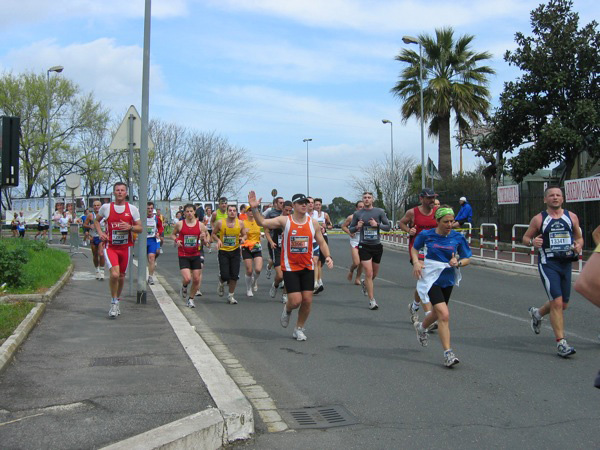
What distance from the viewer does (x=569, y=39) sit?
21047 millimetres

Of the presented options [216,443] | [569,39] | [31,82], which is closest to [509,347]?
[216,443]

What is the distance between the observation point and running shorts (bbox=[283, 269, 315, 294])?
799 centimetres

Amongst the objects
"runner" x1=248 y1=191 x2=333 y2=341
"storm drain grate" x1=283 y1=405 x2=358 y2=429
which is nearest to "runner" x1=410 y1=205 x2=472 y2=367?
"runner" x1=248 y1=191 x2=333 y2=341

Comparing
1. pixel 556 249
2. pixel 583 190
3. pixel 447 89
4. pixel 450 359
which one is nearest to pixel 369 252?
pixel 556 249

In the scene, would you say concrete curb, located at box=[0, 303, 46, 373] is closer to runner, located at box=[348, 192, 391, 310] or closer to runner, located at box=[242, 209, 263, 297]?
runner, located at box=[242, 209, 263, 297]

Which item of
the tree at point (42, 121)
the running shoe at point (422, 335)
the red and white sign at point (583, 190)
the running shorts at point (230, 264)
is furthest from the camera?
the tree at point (42, 121)

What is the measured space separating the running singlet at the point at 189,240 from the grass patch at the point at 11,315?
249 centimetres

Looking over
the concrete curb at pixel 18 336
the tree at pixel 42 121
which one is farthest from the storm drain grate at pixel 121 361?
the tree at pixel 42 121

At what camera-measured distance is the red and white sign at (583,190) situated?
61.4 ft

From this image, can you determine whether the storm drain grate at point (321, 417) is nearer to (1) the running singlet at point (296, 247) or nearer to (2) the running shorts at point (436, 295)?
(2) the running shorts at point (436, 295)

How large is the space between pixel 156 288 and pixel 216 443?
29.5 feet

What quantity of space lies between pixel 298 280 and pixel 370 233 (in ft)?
11.3

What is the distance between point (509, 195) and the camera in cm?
2320

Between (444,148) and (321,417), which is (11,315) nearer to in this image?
(321,417)
